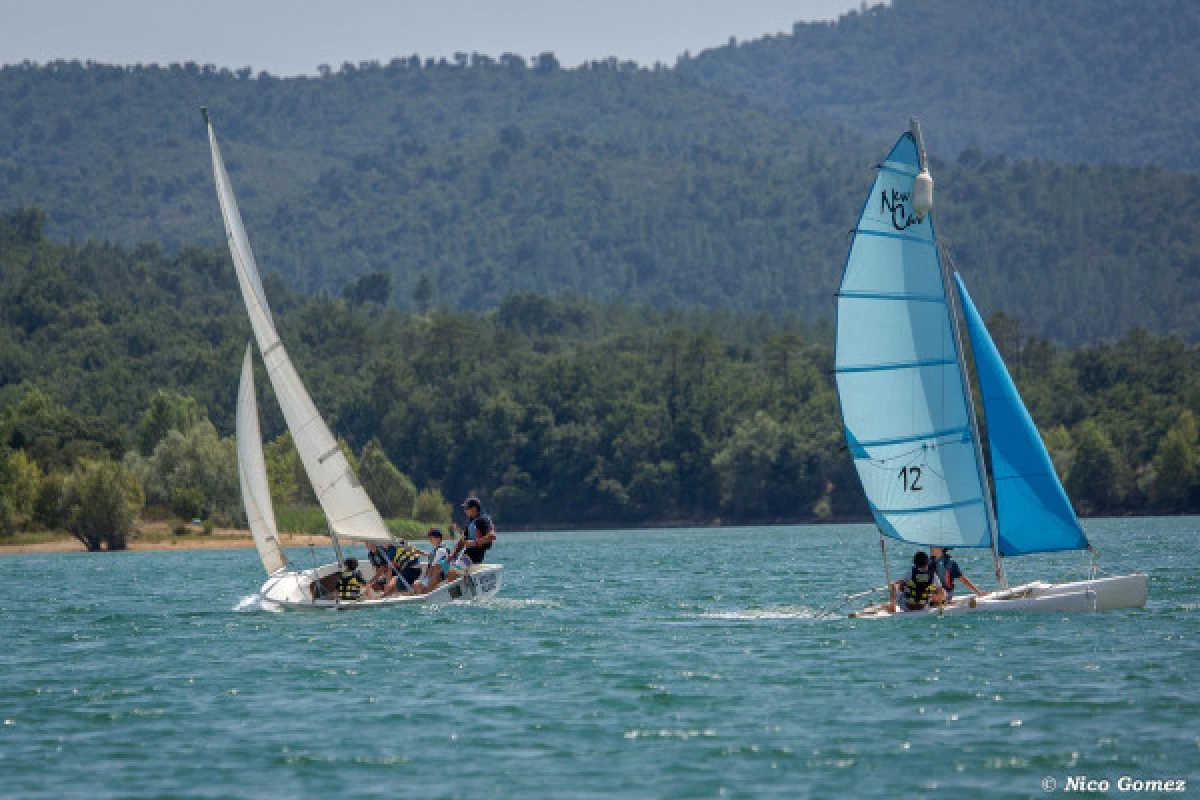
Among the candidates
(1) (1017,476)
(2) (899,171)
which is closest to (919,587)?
(1) (1017,476)

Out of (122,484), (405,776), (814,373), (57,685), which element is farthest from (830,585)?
(814,373)

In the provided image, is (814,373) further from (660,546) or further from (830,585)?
(830,585)

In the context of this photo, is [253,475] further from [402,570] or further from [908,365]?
[908,365]

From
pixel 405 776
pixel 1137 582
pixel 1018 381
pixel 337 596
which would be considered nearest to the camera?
pixel 405 776

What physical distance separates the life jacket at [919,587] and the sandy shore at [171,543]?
222ft

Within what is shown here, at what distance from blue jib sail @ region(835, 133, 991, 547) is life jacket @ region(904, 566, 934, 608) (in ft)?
2.17

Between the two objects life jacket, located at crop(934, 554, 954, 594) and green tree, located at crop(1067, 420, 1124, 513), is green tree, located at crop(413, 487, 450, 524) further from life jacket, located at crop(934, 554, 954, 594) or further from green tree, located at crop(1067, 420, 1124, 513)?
life jacket, located at crop(934, 554, 954, 594)

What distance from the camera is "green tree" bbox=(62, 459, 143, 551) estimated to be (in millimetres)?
98438

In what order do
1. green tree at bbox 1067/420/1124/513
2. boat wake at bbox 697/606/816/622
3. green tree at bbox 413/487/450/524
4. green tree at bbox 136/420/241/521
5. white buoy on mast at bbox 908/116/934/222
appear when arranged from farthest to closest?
green tree at bbox 1067/420/1124/513, green tree at bbox 413/487/450/524, green tree at bbox 136/420/241/521, boat wake at bbox 697/606/816/622, white buoy on mast at bbox 908/116/934/222

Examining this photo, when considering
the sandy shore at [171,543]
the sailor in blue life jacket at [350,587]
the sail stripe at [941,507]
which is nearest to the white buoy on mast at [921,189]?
the sail stripe at [941,507]

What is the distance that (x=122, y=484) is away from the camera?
99.2m

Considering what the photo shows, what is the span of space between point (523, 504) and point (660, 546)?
6483 centimetres

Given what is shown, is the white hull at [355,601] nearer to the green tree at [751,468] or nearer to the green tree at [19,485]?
the green tree at [19,485]

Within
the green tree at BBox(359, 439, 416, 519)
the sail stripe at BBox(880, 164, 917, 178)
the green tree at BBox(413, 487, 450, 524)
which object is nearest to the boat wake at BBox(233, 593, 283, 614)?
the sail stripe at BBox(880, 164, 917, 178)
